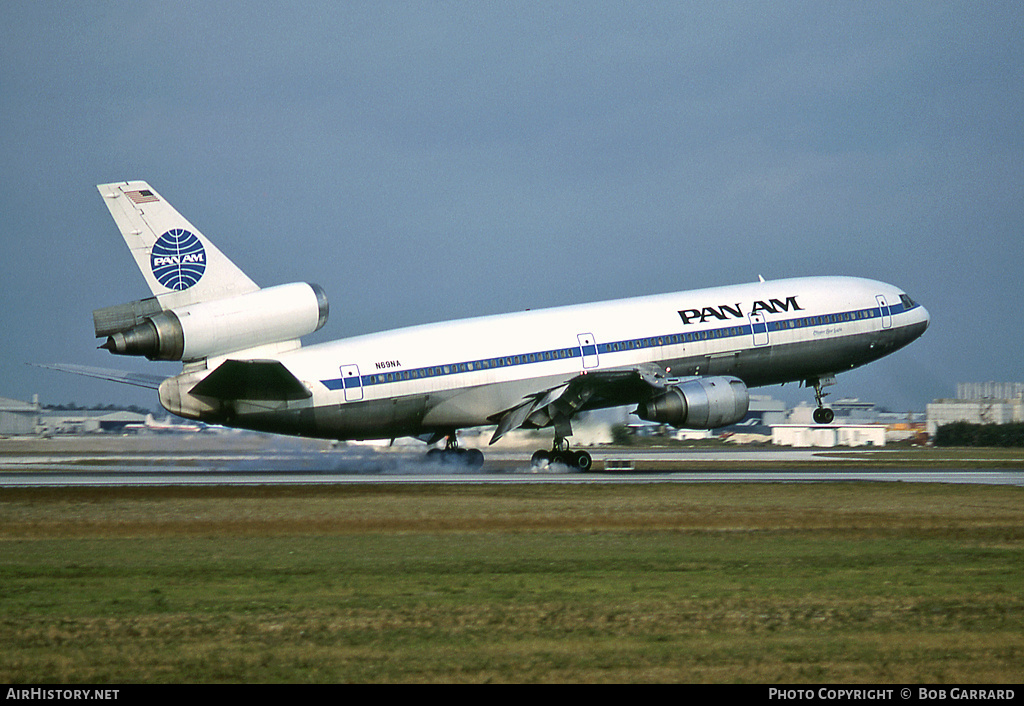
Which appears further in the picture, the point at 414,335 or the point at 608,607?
the point at 414,335

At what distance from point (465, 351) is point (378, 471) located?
19.3 ft

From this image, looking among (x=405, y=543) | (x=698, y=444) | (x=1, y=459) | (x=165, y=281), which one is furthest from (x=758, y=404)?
(x=405, y=543)

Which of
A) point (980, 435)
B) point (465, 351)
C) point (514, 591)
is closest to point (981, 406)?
point (980, 435)

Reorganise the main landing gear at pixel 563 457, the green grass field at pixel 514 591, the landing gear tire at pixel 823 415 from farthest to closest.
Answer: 1. the landing gear tire at pixel 823 415
2. the main landing gear at pixel 563 457
3. the green grass field at pixel 514 591

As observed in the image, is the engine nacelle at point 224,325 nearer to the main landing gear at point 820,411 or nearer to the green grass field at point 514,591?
the green grass field at point 514,591

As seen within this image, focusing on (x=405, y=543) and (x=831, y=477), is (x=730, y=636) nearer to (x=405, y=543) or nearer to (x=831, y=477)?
(x=405, y=543)

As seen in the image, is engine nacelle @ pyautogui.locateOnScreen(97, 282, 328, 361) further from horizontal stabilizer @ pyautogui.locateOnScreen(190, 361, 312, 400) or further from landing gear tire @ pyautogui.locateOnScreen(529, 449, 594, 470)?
landing gear tire @ pyautogui.locateOnScreen(529, 449, 594, 470)

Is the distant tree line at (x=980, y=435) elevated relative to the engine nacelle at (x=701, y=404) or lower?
lower

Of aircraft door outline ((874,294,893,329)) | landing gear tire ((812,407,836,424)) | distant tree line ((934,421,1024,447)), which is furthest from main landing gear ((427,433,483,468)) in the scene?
distant tree line ((934,421,1024,447))

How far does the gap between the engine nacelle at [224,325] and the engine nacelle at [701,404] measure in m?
12.4

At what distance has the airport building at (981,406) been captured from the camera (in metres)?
102

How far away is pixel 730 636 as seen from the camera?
40.0 feet

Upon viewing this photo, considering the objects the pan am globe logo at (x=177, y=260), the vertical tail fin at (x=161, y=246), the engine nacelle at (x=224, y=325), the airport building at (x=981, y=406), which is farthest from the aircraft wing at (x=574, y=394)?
the airport building at (x=981, y=406)
